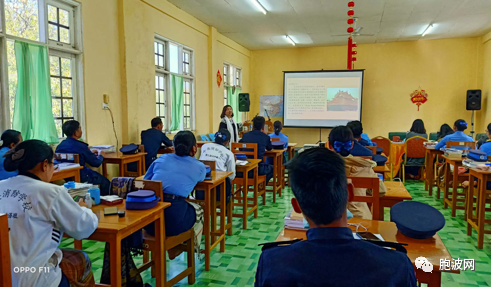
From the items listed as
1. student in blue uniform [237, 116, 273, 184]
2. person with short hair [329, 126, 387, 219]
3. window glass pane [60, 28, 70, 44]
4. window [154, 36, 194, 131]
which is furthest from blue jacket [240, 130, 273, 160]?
window glass pane [60, 28, 70, 44]

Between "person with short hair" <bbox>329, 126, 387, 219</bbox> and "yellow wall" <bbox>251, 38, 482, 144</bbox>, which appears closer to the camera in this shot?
"person with short hair" <bbox>329, 126, 387, 219</bbox>

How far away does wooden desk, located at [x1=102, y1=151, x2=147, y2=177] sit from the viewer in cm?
448

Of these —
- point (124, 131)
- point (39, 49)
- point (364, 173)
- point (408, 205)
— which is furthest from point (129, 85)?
point (408, 205)

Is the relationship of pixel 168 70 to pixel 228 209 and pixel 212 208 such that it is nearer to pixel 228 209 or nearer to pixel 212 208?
pixel 228 209

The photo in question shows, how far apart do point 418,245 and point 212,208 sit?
1983 mm

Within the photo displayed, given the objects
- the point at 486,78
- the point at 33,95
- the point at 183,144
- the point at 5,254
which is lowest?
the point at 5,254

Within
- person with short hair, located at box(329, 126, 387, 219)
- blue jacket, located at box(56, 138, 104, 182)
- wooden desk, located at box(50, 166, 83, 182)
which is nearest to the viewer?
person with short hair, located at box(329, 126, 387, 219)

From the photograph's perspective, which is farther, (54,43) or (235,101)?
(235,101)

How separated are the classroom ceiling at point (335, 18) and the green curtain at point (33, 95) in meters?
3.09

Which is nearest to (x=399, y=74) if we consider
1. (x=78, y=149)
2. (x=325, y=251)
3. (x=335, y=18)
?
(x=335, y=18)

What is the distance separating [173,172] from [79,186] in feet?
2.11

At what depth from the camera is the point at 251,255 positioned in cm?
324

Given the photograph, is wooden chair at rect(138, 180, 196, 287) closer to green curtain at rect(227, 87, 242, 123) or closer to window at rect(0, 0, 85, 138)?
window at rect(0, 0, 85, 138)

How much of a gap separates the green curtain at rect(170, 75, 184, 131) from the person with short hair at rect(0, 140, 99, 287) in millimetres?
5104
